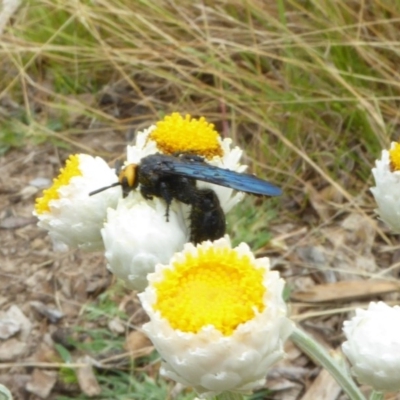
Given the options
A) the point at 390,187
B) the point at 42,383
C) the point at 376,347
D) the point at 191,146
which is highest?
the point at 191,146

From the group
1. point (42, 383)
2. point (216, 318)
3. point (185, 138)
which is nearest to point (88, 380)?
point (42, 383)

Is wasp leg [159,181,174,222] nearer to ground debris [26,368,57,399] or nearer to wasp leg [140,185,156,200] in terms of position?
wasp leg [140,185,156,200]

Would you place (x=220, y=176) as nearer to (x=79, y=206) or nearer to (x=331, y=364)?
(x=79, y=206)

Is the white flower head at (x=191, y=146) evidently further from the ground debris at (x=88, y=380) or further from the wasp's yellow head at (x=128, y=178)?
the ground debris at (x=88, y=380)

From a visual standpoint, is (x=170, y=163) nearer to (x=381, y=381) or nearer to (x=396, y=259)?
(x=381, y=381)

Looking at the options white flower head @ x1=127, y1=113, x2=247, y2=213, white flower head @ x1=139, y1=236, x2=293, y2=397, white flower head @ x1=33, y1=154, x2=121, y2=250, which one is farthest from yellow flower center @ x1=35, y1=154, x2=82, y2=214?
white flower head @ x1=139, y1=236, x2=293, y2=397

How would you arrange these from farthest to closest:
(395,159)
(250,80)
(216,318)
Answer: (250,80) < (395,159) < (216,318)

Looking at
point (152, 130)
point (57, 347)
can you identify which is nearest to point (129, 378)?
point (57, 347)
